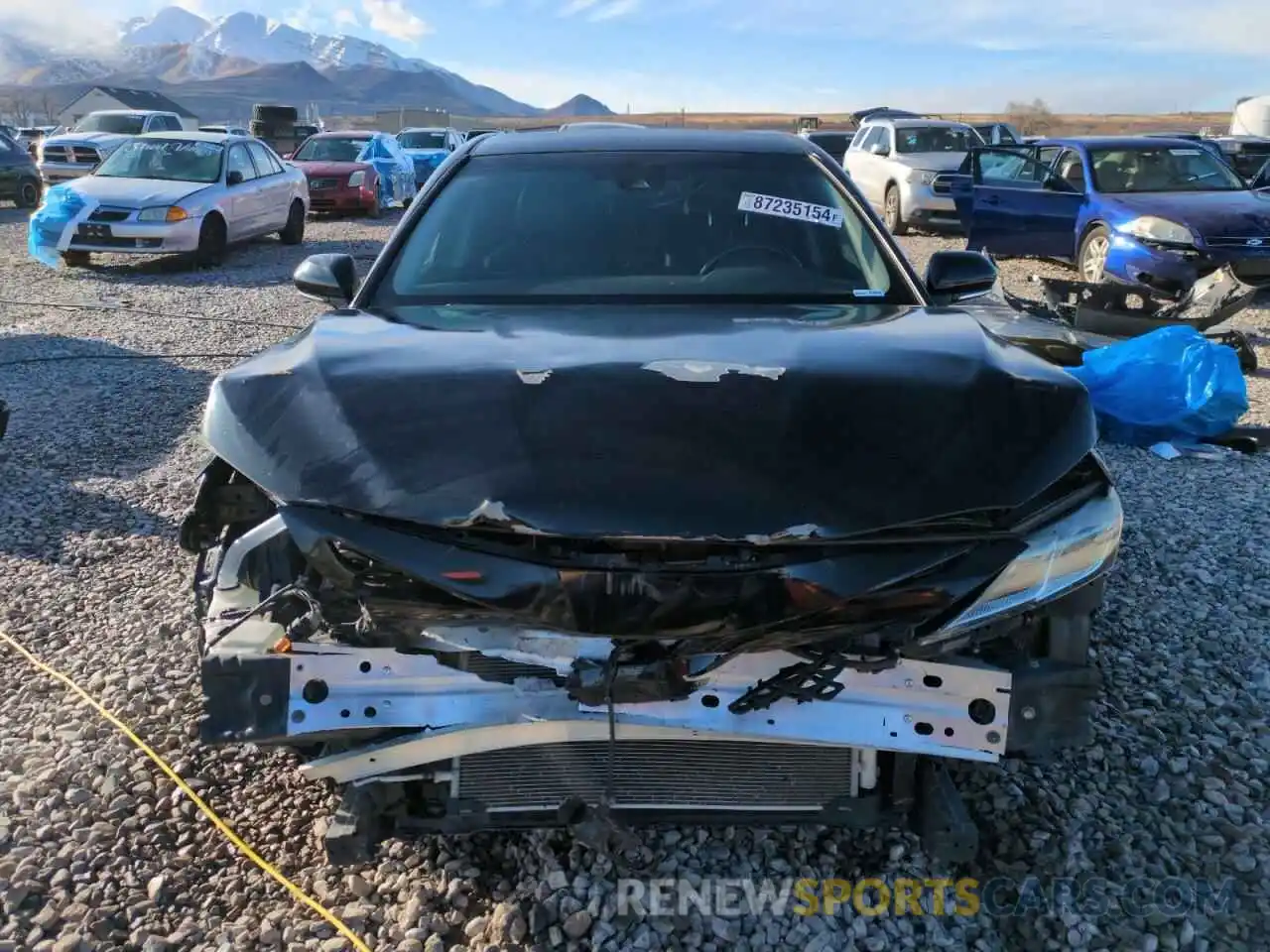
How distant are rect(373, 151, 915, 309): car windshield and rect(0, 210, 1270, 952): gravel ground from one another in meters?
1.42

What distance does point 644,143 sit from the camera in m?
3.72

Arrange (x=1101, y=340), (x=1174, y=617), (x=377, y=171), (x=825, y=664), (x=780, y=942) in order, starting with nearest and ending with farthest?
(x=825, y=664)
(x=780, y=942)
(x=1174, y=617)
(x=1101, y=340)
(x=377, y=171)

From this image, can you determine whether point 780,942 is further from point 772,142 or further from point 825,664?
point 772,142

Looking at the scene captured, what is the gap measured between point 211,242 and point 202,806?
437 inches

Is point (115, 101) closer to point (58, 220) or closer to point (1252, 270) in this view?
point (58, 220)

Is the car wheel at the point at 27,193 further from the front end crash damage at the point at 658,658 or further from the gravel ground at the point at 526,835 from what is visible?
the front end crash damage at the point at 658,658

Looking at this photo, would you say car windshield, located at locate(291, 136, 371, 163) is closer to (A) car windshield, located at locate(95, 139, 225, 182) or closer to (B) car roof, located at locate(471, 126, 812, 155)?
(A) car windshield, located at locate(95, 139, 225, 182)

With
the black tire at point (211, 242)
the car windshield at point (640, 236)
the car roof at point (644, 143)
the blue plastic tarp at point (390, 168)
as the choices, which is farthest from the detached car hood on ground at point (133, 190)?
the car windshield at point (640, 236)

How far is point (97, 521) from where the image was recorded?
462 cm

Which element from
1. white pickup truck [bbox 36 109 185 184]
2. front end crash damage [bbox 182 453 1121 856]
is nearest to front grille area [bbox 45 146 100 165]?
white pickup truck [bbox 36 109 185 184]

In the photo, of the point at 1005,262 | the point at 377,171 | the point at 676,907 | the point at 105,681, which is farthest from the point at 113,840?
the point at 377,171

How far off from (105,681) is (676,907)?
1.96 m

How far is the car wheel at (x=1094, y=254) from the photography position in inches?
392

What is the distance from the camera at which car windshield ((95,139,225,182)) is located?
496 inches
